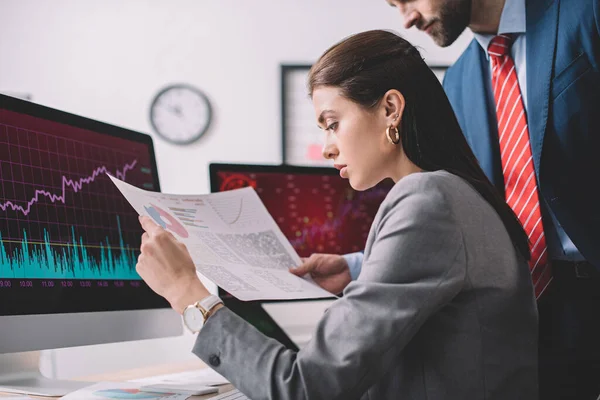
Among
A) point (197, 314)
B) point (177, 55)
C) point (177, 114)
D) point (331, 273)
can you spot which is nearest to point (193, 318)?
point (197, 314)

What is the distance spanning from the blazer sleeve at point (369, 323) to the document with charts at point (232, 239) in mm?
152

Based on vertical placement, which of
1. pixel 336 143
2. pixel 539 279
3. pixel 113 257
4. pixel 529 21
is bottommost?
pixel 539 279

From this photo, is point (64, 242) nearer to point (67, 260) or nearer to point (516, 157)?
point (67, 260)

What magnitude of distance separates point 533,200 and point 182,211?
0.84 metres

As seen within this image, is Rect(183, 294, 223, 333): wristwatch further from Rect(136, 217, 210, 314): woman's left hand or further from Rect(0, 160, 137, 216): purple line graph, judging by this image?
Rect(0, 160, 137, 216): purple line graph

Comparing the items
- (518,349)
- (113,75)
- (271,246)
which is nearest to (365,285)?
(518,349)

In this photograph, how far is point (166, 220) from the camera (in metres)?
0.96

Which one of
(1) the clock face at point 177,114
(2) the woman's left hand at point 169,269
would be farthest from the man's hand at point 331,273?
(1) the clock face at point 177,114

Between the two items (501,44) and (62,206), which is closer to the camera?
(62,206)

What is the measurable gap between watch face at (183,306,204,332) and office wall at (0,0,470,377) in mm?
2096

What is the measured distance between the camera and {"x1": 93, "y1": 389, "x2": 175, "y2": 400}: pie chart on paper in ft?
3.20

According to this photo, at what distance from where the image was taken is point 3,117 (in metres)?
1.09

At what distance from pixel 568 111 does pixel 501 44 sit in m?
0.31

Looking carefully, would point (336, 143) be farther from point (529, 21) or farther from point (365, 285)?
point (529, 21)
